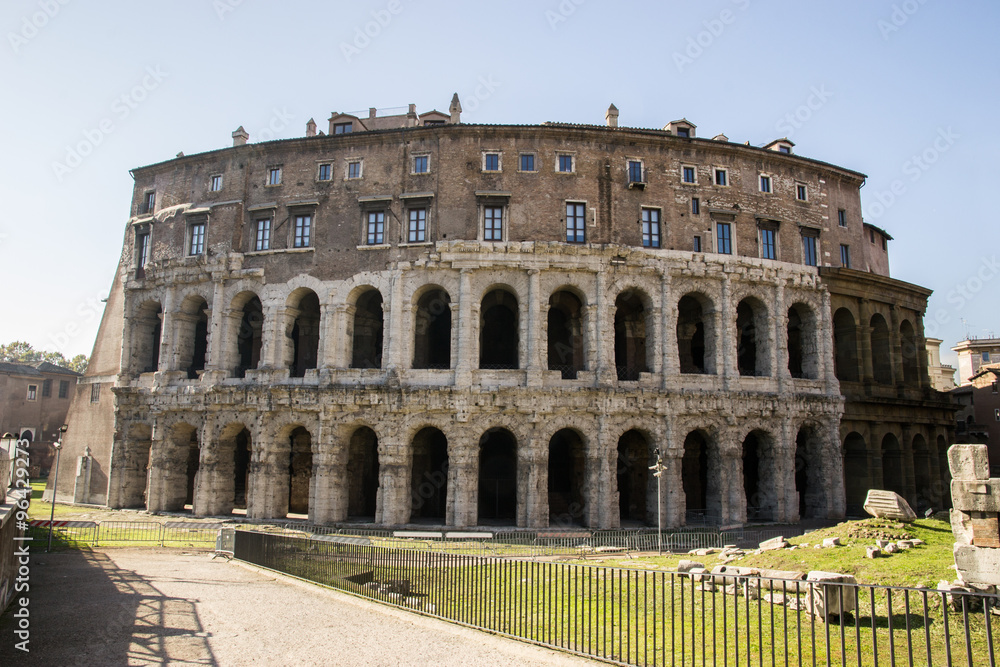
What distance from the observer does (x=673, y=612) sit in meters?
8.34

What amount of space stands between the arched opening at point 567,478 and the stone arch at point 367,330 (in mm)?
9457

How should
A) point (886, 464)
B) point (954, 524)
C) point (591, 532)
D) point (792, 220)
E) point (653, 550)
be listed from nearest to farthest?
point (954, 524), point (653, 550), point (591, 532), point (792, 220), point (886, 464)

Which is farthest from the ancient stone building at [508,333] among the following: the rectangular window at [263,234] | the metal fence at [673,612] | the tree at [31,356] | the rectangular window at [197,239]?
the tree at [31,356]

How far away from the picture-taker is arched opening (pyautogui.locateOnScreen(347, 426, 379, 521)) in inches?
1177

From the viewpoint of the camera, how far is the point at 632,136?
2955 cm

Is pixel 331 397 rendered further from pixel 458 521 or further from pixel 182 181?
pixel 182 181

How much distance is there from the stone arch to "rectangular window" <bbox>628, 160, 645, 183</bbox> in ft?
42.4

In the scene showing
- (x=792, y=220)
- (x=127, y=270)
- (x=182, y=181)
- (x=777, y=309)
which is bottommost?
(x=777, y=309)

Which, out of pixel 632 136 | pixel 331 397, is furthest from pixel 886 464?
pixel 331 397

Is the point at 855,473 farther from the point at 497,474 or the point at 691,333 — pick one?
the point at 497,474

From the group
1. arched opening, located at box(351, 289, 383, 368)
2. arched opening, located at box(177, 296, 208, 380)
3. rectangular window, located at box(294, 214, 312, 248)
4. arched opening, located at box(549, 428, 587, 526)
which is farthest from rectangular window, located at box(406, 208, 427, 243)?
arched opening, located at box(177, 296, 208, 380)

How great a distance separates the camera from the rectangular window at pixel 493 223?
2859 cm

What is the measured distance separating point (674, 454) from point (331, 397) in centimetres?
1483

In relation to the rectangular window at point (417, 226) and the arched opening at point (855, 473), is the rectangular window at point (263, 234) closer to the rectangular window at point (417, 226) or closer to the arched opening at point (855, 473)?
the rectangular window at point (417, 226)
